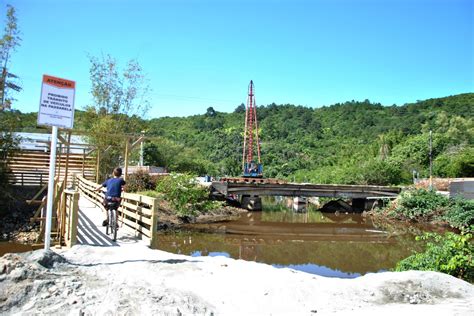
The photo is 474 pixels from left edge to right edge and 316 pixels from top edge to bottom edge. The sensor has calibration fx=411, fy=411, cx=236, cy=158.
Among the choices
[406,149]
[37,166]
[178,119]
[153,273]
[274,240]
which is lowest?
[274,240]

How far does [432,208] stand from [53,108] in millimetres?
→ 27020

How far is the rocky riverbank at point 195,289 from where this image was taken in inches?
218

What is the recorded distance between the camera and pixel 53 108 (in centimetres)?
722

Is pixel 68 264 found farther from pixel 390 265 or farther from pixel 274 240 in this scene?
pixel 274 240

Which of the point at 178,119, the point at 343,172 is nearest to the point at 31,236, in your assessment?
the point at 343,172

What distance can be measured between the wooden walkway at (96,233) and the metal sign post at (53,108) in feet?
6.55

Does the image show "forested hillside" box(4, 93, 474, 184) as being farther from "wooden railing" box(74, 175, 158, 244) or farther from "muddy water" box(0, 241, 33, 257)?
"wooden railing" box(74, 175, 158, 244)

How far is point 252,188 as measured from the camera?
33.2 metres

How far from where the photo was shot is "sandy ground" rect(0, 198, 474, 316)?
5.54 metres

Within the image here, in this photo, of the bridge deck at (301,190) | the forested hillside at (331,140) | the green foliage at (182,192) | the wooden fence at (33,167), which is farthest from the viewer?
the forested hillside at (331,140)

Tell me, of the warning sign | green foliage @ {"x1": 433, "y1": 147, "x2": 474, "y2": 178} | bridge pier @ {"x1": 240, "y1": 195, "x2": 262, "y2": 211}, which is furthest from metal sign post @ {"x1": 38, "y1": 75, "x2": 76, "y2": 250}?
green foliage @ {"x1": 433, "y1": 147, "x2": 474, "y2": 178}

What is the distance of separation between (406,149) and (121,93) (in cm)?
4170

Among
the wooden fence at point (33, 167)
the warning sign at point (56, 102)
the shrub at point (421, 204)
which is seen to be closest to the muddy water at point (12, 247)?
the wooden fence at point (33, 167)

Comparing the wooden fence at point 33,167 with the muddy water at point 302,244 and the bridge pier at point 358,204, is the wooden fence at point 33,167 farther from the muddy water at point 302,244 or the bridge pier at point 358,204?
the bridge pier at point 358,204
